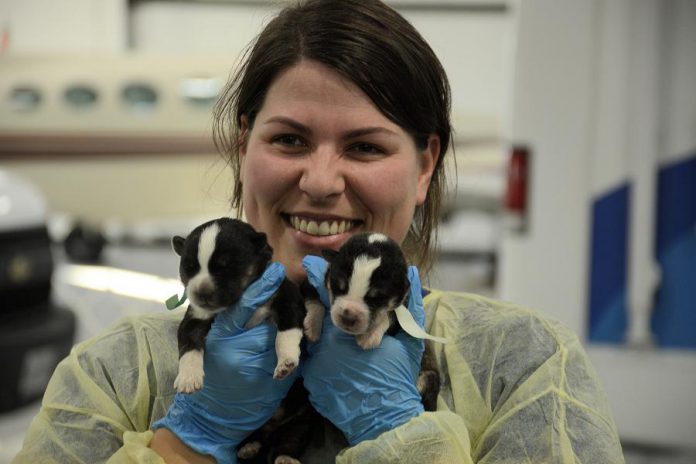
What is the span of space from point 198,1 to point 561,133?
6.99 m

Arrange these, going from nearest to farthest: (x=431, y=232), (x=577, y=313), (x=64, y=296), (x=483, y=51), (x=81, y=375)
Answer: (x=81, y=375) → (x=431, y=232) → (x=577, y=313) → (x=64, y=296) → (x=483, y=51)

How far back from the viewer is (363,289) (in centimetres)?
96

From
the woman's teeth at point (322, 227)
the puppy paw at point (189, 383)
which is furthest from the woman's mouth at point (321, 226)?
the puppy paw at point (189, 383)

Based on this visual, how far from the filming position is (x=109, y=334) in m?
1.30

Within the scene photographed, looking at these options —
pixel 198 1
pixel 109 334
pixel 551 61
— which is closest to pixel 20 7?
pixel 198 1

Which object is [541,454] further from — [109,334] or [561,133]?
[561,133]

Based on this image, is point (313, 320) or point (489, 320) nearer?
point (313, 320)

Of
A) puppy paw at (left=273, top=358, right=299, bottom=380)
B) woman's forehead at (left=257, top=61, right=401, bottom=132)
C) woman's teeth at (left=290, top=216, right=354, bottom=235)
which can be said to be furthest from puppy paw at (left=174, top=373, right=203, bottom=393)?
woman's forehead at (left=257, top=61, right=401, bottom=132)

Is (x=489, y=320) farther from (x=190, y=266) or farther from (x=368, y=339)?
(x=190, y=266)

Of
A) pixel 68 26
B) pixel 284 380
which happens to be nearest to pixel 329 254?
pixel 284 380

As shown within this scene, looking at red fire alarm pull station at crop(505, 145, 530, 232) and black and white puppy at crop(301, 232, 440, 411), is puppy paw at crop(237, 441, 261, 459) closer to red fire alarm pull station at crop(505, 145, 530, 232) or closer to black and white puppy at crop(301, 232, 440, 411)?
black and white puppy at crop(301, 232, 440, 411)

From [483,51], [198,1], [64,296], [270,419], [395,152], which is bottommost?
[64,296]

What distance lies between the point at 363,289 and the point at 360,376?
0.17m

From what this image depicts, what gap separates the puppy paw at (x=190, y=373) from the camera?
0.96 metres
